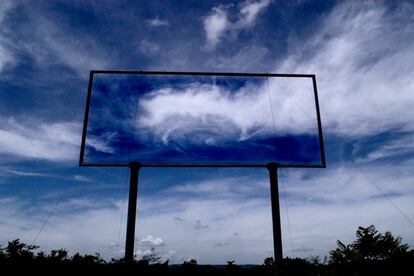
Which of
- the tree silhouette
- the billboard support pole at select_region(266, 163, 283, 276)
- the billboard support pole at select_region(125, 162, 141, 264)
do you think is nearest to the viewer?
the billboard support pole at select_region(125, 162, 141, 264)

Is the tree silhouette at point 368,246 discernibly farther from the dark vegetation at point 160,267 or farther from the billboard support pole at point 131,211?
the billboard support pole at point 131,211

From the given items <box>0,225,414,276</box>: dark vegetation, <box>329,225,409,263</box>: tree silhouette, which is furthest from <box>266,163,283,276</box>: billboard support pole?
<box>329,225,409,263</box>: tree silhouette

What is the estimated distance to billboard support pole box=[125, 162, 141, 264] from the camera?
21.7 feet

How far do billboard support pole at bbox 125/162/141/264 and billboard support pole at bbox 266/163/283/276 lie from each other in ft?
11.0

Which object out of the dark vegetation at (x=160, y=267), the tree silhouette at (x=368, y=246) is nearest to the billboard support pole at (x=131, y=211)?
the dark vegetation at (x=160, y=267)

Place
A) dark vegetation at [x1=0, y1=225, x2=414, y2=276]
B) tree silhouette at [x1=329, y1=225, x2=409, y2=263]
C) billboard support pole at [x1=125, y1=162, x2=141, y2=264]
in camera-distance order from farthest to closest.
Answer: tree silhouette at [x1=329, y1=225, x2=409, y2=263]
dark vegetation at [x1=0, y1=225, x2=414, y2=276]
billboard support pole at [x1=125, y1=162, x2=141, y2=264]


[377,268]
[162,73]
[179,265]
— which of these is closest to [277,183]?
[162,73]

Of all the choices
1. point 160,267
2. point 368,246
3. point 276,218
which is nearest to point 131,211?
point 276,218

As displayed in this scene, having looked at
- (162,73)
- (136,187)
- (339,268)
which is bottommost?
(339,268)

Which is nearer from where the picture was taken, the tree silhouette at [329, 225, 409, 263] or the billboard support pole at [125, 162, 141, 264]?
the billboard support pole at [125, 162, 141, 264]

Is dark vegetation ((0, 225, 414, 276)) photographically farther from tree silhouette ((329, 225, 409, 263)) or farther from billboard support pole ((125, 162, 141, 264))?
tree silhouette ((329, 225, 409, 263))

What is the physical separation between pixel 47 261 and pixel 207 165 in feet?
31.9

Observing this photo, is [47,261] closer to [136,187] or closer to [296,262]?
[136,187]

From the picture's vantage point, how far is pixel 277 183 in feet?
24.6
